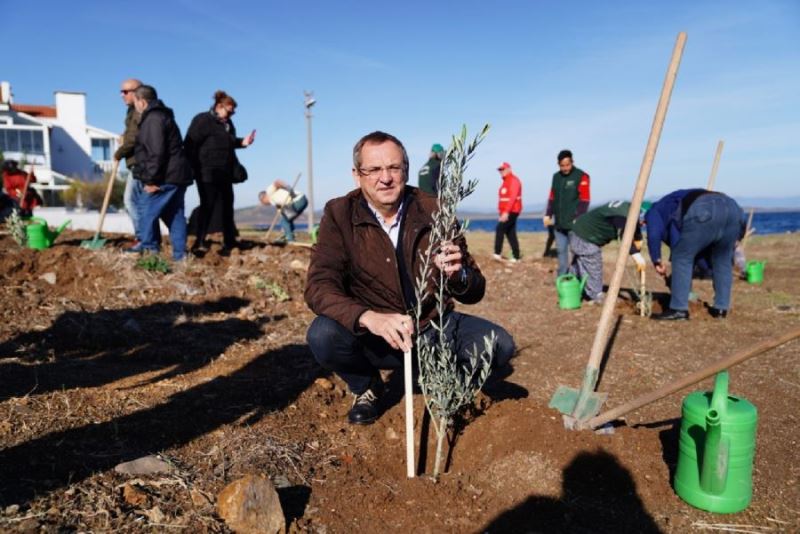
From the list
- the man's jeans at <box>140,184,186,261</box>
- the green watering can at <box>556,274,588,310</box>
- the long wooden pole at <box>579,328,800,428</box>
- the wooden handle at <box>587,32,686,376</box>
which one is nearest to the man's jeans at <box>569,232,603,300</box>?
the green watering can at <box>556,274,588,310</box>

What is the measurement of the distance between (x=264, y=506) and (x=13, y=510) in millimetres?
817

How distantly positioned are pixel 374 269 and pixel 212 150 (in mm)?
5015

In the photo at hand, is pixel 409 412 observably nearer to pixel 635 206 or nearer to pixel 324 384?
pixel 324 384

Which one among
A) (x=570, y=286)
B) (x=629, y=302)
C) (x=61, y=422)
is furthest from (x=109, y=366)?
(x=629, y=302)

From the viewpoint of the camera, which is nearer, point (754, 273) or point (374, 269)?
point (374, 269)

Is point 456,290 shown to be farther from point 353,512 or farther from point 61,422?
point 61,422

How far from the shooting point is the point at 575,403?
286 cm

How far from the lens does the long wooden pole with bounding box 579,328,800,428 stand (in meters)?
2.09

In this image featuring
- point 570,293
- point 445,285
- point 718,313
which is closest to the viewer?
point 445,285

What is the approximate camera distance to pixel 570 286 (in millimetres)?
6527

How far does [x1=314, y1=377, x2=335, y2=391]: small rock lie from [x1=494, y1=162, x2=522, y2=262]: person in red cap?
7179 millimetres

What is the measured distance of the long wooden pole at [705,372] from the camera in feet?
6.87

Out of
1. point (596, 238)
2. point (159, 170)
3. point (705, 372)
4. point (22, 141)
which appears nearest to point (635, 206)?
point (705, 372)

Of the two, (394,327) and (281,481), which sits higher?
(394,327)
